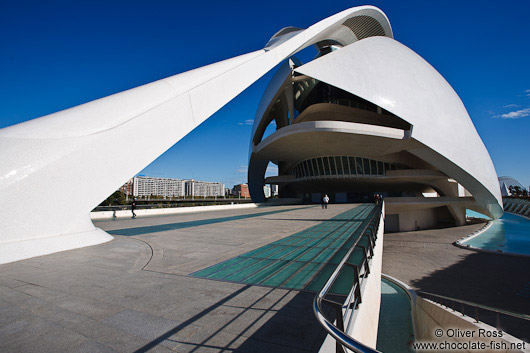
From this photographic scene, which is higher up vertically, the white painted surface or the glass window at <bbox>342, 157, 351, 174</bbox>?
the glass window at <bbox>342, 157, 351, 174</bbox>

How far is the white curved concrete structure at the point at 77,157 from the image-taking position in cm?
430

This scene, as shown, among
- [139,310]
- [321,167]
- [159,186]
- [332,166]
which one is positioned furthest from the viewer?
[159,186]

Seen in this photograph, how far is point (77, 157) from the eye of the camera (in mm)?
4797

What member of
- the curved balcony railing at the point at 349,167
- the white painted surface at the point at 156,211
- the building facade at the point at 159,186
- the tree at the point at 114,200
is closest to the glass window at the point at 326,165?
the curved balcony railing at the point at 349,167

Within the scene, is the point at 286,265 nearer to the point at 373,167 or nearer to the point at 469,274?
the point at 469,274

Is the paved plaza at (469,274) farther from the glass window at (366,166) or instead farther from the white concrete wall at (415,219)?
the glass window at (366,166)

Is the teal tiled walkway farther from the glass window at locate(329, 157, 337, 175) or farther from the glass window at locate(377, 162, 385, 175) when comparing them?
the glass window at locate(377, 162, 385, 175)

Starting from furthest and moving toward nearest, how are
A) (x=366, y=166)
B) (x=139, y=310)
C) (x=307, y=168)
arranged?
(x=307, y=168), (x=366, y=166), (x=139, y=310)

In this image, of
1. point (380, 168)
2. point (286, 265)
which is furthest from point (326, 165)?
point (286, 265)

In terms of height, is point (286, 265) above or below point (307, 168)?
below

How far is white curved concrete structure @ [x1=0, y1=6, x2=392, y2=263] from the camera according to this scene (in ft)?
14.1

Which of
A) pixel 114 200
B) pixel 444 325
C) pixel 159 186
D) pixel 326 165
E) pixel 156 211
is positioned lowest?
pixel 444 325

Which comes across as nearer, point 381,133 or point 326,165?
point 381,133

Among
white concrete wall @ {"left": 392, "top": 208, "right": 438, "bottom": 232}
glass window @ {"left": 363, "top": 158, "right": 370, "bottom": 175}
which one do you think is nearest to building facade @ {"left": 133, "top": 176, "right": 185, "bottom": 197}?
glass window @ {"left": 363, "top": 158, "right": 370, "bottom": 175}
